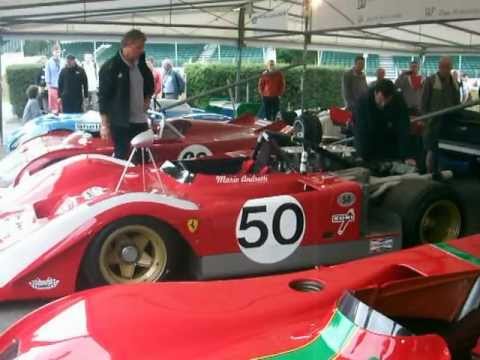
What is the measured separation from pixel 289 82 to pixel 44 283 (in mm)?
15904

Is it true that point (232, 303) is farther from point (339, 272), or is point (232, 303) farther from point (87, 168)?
point (87, 168)

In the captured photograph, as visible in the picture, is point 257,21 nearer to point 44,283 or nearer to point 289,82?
point 44,283

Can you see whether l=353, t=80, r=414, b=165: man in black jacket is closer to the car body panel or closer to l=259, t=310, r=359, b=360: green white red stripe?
the car body panel

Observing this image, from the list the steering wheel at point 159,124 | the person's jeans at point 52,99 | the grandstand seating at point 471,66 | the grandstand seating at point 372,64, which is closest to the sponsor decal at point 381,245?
the steering wheel at point 159,124

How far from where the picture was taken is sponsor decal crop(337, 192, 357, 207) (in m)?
4.27

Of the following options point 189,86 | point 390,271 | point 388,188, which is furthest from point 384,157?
point 189,86

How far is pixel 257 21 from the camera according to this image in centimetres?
1066

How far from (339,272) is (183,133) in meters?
4.45

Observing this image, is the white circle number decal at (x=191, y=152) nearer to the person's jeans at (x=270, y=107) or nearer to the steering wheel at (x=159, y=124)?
the steering wheel at (x=159, y=124)

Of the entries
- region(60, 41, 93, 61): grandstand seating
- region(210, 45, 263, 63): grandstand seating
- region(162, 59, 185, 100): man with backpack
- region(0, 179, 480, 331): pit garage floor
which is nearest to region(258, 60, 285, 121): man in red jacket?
region(162, 59, 185, 100): man with backpack

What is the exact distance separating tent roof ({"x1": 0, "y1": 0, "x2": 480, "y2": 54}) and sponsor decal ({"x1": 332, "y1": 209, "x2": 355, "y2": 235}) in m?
3.13

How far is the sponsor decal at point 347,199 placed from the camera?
14.0ft

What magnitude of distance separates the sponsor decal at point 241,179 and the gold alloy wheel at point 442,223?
1.29m

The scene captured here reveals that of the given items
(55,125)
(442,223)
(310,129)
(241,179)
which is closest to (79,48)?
(55,125)
